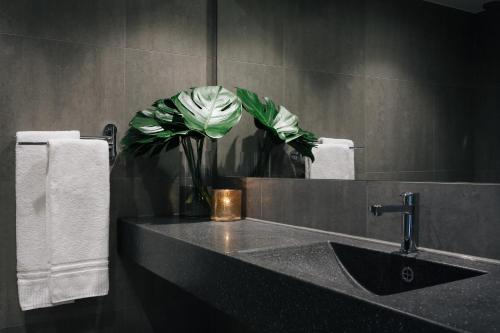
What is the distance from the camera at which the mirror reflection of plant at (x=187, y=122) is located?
5.65 feet

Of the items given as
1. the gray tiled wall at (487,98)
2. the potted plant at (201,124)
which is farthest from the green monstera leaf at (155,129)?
the gray tiled wall at (487,98)

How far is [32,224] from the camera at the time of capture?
174 cm

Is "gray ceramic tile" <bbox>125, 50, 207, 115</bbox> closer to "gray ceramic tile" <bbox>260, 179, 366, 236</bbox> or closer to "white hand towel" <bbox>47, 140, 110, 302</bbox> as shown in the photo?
"white hand towel" <bbox>47, 140, 110, 302</bbox>

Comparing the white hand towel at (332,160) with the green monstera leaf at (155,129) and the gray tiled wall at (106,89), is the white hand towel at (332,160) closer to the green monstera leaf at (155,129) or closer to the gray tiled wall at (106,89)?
the green monstera leaf at (155,129)

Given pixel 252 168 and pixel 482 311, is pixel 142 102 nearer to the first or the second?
pixel 252 168

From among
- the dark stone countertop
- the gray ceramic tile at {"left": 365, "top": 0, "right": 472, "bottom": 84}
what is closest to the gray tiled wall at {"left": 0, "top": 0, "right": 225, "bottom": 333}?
the dark stone countertop

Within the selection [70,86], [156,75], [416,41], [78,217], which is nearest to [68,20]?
[70,86]

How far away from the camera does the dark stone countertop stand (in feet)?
2.44

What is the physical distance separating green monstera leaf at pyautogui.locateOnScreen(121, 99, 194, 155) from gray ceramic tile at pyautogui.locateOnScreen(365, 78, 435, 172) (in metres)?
0.68

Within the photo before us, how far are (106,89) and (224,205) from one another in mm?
707

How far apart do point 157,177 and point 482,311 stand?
1.59 m

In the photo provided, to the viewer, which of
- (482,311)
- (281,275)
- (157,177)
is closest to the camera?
(482,311)

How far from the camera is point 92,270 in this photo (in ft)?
5.82

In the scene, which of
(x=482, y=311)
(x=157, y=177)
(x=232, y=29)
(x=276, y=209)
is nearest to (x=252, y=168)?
(x=276, y=209)
